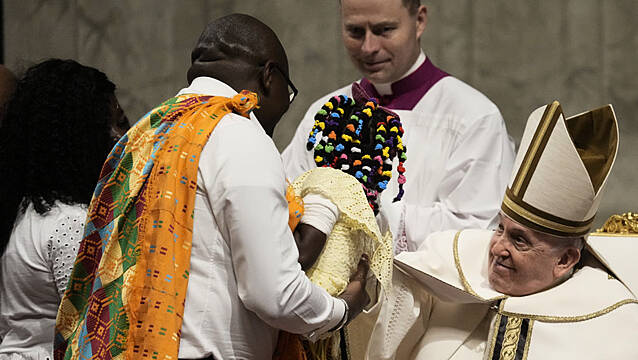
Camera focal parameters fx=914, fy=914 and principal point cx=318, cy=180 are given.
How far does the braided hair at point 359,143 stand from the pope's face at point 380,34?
1.41m

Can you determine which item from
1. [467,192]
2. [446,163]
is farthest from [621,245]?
[446,163]

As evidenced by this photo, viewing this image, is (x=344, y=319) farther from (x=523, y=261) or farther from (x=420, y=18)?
(x=420, y=18)

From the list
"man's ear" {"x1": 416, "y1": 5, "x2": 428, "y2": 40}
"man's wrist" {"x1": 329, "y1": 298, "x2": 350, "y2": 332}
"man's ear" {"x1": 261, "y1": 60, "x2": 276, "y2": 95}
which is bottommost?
"man's wrist" {"x1": 329, "y1": 298, "x2": 350, "y2": 332}

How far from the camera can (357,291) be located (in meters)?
2.61

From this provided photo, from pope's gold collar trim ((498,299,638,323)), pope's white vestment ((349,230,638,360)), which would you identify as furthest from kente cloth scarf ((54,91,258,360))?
pope's gold collar trim ((498,299,638,323))

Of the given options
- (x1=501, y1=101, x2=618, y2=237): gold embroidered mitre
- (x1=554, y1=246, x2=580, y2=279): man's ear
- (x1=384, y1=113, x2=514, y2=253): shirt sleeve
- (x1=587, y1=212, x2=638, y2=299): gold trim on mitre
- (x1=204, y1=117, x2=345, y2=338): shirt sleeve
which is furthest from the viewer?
(x1=384, y1=113, x2=514, y2=253): shirt sleeve

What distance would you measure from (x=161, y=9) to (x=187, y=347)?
4.50 meters

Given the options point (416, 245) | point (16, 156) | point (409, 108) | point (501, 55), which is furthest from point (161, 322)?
point (501, 55)

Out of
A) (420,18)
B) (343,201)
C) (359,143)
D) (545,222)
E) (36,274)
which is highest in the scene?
(420,18)

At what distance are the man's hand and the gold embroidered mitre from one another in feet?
1.82

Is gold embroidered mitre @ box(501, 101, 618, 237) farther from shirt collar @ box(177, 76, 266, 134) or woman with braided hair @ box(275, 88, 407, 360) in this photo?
shirt collar @ box(177, 76, 266, 134)

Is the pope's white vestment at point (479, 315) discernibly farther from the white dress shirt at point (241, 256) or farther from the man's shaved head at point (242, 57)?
the man's shaved head at point (242, 57)

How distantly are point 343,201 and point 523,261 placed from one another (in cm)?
72

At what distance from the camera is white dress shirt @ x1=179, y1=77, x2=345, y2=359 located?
2168 mm
